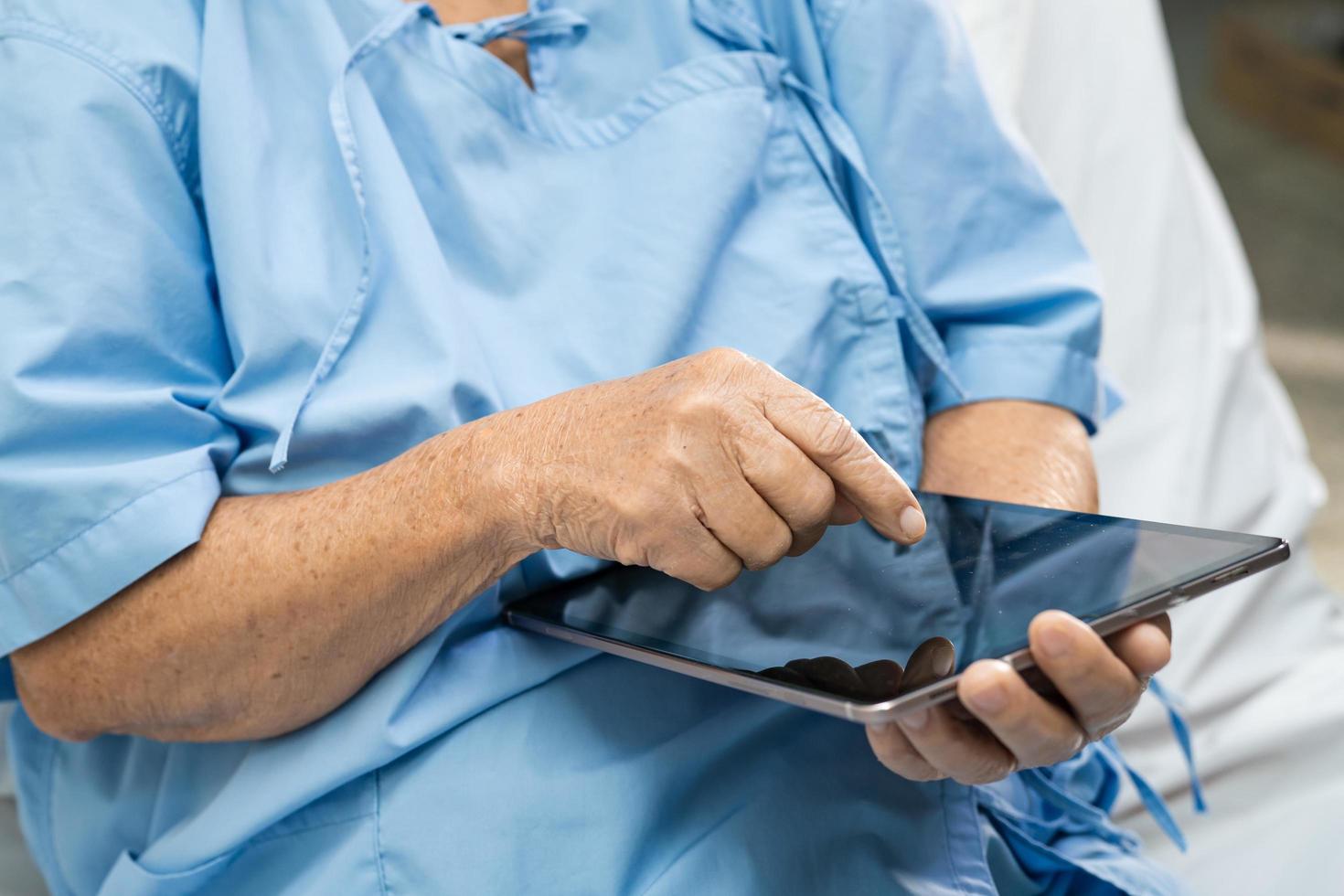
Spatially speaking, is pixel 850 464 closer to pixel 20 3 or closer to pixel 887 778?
pixel 887 778

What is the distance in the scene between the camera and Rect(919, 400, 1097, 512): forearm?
794 millimetres

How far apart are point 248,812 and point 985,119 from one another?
607mm

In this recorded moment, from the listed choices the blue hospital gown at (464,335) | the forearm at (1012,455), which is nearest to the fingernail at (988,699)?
the blue hospital gown at (464,335)

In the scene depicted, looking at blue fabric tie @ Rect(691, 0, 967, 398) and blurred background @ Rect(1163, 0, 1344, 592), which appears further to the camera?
blurred background @ Rect(1163, 0, 1344, 592)

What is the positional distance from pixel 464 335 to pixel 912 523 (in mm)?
271

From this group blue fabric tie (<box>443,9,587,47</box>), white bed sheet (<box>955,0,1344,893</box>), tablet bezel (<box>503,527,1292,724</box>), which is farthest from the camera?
white bed sheet (<box>955,0,1344,893</box>)

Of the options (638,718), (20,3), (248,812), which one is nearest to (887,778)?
(638,718)

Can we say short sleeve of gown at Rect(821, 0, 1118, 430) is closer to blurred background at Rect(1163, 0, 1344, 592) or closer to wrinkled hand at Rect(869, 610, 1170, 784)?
wrinkled hand at Rect(869, 610, 1170, 784)

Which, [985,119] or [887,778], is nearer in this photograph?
[887,778]

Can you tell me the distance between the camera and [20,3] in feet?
2.05

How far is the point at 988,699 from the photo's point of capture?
49 cm

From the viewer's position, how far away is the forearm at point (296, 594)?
Answer: 2.01 feet

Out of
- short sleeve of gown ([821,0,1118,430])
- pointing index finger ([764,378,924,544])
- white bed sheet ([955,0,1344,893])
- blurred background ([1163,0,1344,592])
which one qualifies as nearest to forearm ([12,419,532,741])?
pointing index finger ([764,378,924,544])

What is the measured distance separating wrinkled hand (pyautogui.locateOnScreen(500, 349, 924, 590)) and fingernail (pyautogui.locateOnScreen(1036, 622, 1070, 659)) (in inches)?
3.3
